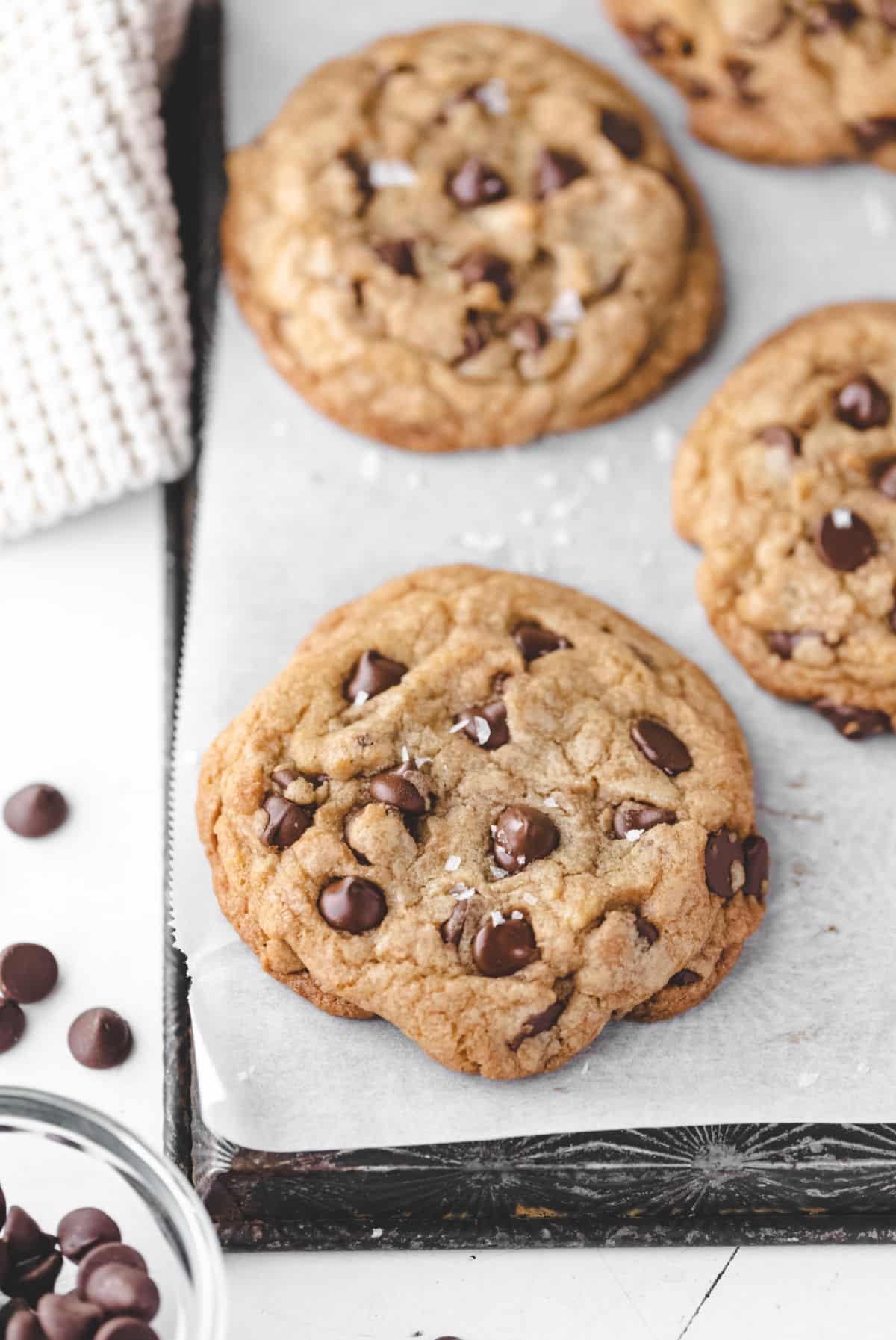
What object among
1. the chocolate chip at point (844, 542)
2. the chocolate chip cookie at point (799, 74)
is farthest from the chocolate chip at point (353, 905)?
the chocolate chip cookie at point (799, 74)

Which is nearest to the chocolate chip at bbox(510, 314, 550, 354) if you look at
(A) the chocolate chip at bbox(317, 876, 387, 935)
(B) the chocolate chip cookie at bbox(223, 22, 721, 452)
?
(B) the chocolate chip cookie at bbox(223, 22, 721, 452)

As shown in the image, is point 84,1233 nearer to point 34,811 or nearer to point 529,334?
point 34,811

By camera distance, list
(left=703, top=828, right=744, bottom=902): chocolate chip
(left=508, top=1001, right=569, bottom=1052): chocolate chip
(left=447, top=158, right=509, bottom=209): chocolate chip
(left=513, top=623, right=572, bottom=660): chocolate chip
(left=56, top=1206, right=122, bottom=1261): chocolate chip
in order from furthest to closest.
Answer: (left=447, top=158, right=509, bottom=209): chocolate chip
(left=513, top=623, right=572, bottom=660): chocolate chip
(left=703, top=828, right=744, bottom=902): chocolate chip
(left=508, top=1001, right=569, bottom=1052): chocolate chip
(left=56, top=1206, right=122, bottom=1261): chocolate chip

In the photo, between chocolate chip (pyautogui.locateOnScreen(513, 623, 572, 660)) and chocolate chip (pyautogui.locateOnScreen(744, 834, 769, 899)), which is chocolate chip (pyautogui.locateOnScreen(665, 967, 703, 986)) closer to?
chocolate chip (pyautogui.locateOnScreen(744, 834, 769, 899))

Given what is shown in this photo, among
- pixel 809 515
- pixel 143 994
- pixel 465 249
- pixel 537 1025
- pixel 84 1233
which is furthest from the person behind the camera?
pixel 465 249

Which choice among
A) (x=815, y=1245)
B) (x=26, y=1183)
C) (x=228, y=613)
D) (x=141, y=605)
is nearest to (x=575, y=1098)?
(x=815, y=1245)

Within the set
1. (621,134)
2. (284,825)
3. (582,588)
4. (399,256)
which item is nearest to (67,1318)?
(284,825)
